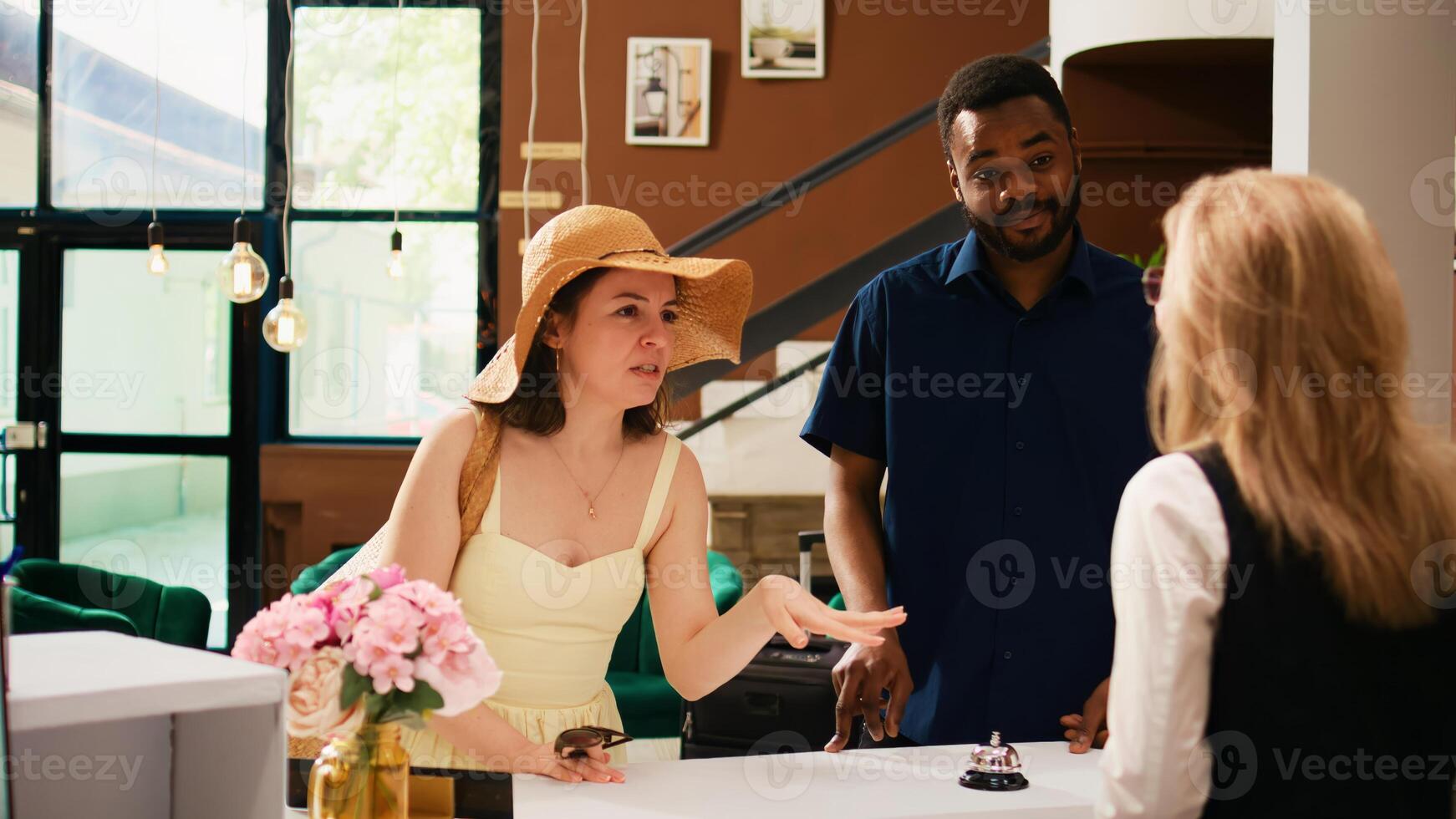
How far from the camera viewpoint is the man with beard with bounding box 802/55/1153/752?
6.51 feet

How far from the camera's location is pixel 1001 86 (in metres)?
2.01

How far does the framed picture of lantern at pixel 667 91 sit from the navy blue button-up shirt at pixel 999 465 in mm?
4254

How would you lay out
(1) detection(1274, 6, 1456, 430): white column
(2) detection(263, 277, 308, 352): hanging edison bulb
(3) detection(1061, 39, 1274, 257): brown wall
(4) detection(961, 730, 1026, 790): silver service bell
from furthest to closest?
(3) detection(1061, 39, 1274, 257): brown wall → (2) detection(263, 277, 308, 352): hanging edison bulb → (1) detection(1274, 6, 1456, 430): white column → (4) detection(961, 730, 1026, 790): silver service bell

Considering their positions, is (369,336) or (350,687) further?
(369,336)

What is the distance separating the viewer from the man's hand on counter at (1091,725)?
182 centimetres

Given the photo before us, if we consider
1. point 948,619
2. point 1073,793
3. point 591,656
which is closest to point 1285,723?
point 1073,793

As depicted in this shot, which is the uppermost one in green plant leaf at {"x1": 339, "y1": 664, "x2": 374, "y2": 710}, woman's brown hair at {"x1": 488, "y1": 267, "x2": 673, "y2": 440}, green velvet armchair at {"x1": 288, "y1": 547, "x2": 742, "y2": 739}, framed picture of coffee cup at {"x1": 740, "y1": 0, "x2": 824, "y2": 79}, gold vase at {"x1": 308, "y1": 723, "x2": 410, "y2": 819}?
framed picture of coffee cup at {"x1": 740, "y1": 0, "x2": 824, "y2": 79}

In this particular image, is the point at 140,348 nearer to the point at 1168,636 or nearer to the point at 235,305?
the point at 235,305

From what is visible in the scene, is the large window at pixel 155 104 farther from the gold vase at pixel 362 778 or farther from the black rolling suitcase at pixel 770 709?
the gold vase at pixel 362 778

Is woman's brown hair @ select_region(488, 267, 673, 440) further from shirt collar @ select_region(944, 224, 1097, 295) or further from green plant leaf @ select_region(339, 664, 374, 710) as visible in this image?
green plant leaf @ select_region(339, 664, 374, 710)

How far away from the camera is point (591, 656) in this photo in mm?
2045

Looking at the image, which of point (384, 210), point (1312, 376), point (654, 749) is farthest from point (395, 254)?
point (1312, 376)

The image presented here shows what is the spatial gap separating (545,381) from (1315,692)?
140 centimetres

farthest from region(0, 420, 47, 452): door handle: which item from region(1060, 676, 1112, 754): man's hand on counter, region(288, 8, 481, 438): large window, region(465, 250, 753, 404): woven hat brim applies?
region(1060, 676, 1112, 754): man's hand on counter
